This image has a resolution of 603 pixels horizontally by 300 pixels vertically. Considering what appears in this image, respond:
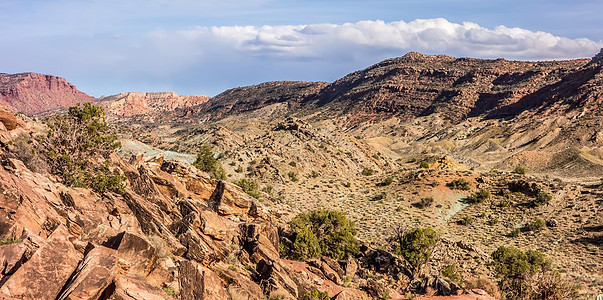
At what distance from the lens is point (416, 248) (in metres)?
28.6

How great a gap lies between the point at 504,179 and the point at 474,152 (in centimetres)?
6270

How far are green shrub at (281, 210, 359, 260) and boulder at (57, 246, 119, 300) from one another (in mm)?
15647

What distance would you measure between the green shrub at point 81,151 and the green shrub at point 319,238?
12393 mm

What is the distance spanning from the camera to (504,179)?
51812mm

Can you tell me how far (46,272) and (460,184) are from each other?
51.3m

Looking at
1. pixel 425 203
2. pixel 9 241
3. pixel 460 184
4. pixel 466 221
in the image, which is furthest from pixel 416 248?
pixel 460 184

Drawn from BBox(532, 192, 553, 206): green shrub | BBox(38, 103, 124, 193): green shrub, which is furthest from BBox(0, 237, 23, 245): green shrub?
BBox(532, 192, 553, 206): green shrub

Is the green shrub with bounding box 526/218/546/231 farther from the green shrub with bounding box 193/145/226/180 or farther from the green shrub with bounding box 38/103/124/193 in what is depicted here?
the green shrub with bounding box 38/103/124/193

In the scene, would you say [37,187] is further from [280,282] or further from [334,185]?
[334,185]

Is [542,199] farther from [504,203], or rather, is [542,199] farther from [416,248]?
[416,248]

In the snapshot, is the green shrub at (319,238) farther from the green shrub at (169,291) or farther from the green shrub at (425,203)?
the green shrub at (425,203)

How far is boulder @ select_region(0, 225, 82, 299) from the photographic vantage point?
29.5 ft

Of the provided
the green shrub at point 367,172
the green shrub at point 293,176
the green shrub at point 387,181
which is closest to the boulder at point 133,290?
the green shrub at point 293,176

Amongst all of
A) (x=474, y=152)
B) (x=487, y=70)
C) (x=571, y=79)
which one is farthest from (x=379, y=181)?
(x=487, y=70)
